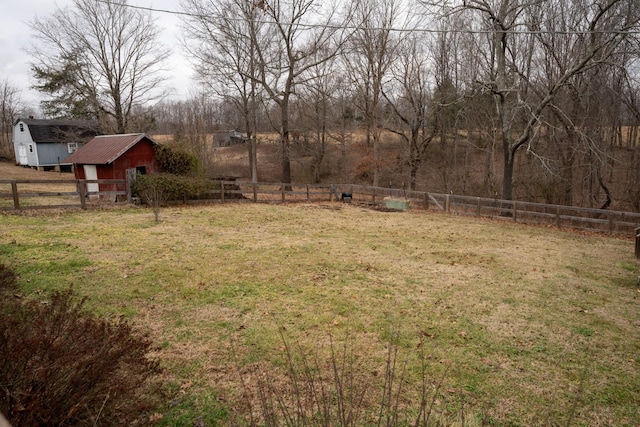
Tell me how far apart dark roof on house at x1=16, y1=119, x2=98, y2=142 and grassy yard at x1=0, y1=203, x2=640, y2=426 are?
26.7 meters

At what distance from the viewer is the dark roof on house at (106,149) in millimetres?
16297

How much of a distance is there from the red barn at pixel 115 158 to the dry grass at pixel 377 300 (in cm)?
537

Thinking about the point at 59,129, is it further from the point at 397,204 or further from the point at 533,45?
the point at 533,45

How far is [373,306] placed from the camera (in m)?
5.97

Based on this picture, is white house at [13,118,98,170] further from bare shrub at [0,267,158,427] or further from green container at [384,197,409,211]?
bare shrub at [0,267,158,427]

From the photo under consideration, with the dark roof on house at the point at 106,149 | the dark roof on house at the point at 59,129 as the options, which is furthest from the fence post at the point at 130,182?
the dark roof on house at the point at 59,129

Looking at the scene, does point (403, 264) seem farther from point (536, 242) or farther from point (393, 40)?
point (393, 40)

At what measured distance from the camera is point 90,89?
26.7m

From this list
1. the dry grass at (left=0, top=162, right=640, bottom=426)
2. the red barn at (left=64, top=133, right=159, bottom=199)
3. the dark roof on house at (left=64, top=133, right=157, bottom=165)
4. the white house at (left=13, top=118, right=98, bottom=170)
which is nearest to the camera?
the dry grass at (left=0, top=162, right=640, bottom=426)

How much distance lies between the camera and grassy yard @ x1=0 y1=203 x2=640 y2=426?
3908 mm

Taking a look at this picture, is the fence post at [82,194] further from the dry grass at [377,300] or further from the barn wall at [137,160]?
the barn wall at [137,160]

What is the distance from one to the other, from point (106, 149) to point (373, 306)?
1639 cm

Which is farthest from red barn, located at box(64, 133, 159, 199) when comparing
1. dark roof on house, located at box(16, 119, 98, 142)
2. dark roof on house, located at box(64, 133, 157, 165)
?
dark roof on house, located at box(16, 119, 98, 142)

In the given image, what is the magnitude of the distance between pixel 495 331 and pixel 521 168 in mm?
21107
